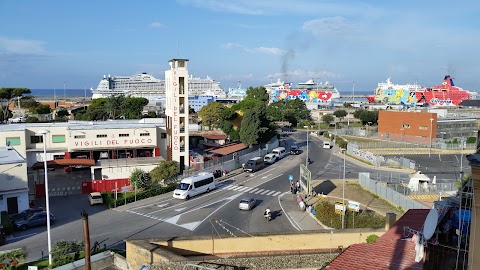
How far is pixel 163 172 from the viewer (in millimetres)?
31516

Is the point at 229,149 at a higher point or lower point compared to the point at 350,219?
higher

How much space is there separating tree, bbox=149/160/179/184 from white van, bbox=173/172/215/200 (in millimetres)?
2265

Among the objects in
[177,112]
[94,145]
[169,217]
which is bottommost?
[169,217]

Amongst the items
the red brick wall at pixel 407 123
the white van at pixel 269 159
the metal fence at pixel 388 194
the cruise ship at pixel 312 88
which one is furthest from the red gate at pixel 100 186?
the cruise ship at pixel 312 88

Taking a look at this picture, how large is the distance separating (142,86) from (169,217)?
14159 cm

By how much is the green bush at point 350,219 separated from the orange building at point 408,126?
104 feet

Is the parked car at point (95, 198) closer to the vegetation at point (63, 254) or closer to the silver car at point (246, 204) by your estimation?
the silver car at point (246, 204)

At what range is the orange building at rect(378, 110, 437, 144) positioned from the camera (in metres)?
54.8

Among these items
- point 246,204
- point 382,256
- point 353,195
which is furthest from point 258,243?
point 353,195

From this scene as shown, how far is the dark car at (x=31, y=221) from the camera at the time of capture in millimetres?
22844

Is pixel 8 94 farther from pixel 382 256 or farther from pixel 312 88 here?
pixel 312 88

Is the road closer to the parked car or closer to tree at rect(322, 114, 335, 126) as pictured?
the parked car

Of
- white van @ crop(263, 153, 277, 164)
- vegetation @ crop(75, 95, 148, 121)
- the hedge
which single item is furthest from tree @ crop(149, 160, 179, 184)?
vegetation @ crop(75, 95, 148, 121)

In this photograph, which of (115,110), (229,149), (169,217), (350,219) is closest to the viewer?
(350,219)
